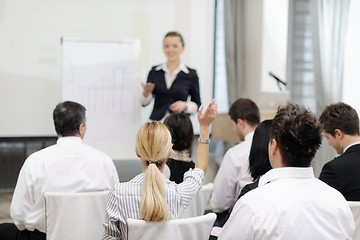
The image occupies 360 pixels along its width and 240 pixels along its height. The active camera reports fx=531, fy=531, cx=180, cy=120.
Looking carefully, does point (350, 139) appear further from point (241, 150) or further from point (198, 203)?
point (198, 203)

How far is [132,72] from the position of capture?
5.03 metres

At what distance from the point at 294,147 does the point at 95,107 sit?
3305 mm

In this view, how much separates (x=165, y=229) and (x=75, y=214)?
691 millimetres

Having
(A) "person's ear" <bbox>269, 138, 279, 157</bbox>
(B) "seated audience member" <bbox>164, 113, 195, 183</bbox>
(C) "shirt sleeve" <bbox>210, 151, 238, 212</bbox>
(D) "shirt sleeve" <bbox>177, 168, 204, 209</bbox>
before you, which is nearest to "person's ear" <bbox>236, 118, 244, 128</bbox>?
(C) "shirt sleeve" <bbox>210, 151, 238, 212</bbox>

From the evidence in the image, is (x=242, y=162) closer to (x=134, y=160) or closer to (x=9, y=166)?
(x=134, y=160)

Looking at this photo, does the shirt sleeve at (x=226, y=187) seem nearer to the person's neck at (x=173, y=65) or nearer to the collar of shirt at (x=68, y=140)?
the collar of shirt at (x=68, y=140)

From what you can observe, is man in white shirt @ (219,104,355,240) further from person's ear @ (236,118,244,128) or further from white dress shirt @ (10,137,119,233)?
person's ear @ (236,118,244,128)

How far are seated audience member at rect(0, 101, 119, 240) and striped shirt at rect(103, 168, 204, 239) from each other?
0.59m

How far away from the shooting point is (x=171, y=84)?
15.6ft

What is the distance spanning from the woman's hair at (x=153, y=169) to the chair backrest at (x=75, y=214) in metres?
0.48

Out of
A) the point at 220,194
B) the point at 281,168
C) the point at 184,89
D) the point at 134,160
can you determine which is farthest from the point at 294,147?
the point at 134,160

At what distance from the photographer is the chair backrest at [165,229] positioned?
81.0 inches

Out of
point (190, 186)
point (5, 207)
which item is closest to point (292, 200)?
point (190, 186)

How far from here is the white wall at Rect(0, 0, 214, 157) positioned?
4.75m
